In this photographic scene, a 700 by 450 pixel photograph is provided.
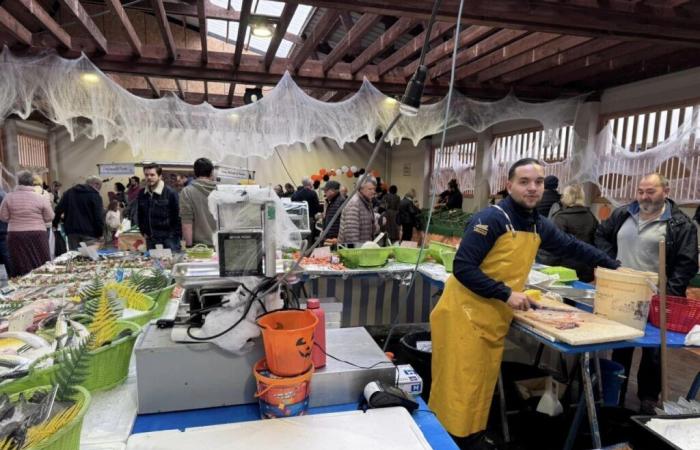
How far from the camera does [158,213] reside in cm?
367

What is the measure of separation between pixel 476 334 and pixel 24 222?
4.59 m

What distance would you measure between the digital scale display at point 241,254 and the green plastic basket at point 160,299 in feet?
2.28

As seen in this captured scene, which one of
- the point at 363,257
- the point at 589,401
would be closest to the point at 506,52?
the point at 363,257

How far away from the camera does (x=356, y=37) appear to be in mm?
3891

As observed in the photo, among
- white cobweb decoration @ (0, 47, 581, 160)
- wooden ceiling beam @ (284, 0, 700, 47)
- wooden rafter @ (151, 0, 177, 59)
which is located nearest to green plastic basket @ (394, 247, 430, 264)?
white cobweb decoration @ (0, 47, 581, 160)

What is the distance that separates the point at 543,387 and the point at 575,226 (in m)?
1.63

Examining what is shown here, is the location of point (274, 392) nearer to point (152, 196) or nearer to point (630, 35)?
point (152, 196)

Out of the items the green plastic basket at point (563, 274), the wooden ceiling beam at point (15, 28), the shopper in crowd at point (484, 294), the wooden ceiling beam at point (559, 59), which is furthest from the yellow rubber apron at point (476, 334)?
the wooden ceiling beam at point (15, 28)

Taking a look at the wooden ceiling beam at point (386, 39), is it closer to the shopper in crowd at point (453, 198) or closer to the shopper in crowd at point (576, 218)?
the shopper in crowd at point (576, 218)

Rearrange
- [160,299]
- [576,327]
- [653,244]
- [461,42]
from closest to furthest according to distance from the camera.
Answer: [576,327] → [160,299] → [653,244] → [461,42]

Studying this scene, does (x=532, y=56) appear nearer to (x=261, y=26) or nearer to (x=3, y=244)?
(x=261, y=26)

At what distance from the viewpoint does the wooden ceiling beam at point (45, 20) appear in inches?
132

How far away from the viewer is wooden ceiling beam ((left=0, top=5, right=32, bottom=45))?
3.38m

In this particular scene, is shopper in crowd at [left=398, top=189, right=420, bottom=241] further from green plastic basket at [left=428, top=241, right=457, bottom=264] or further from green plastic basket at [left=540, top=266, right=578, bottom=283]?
green plastic basket at [left=540, top=266, right=578, bottom=283]
